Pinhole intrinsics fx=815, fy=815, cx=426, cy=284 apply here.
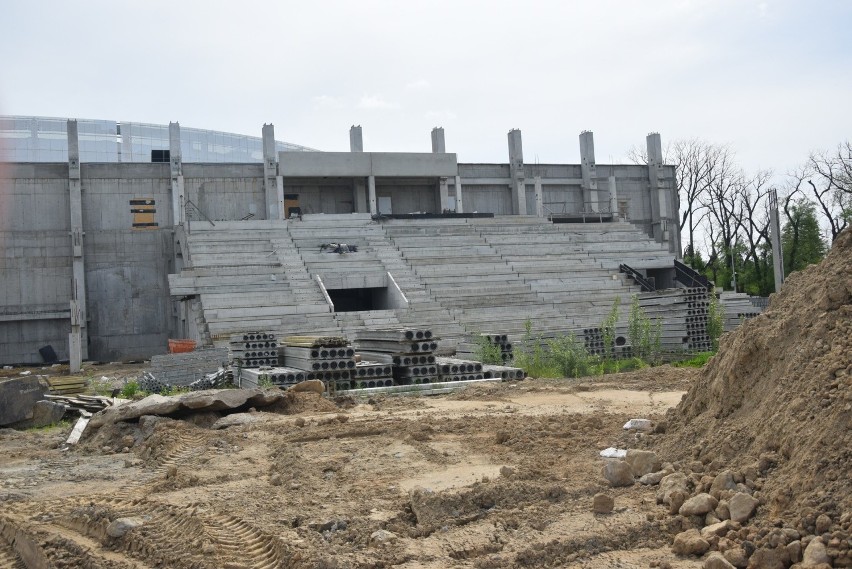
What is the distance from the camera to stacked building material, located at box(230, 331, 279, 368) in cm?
1858

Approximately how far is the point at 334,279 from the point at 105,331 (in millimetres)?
10448

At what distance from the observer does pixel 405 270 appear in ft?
93.6

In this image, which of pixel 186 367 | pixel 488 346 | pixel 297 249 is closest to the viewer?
pixel 488 346

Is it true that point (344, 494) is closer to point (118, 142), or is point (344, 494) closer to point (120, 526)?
point (120, 526)

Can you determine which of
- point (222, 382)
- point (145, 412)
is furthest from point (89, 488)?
point (222, 382)

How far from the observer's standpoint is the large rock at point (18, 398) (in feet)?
44.4

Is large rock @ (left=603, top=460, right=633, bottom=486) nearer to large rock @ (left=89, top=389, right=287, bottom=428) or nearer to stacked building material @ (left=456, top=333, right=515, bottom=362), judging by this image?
large rock @ (left=89, top=389, right=287, bottom=428)

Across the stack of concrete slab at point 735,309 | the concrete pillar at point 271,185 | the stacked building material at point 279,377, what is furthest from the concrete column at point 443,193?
the stacked building material at point 279,377

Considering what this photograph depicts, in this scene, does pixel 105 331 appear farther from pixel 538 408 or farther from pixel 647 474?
pixel 647 474

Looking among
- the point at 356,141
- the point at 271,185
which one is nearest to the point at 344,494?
the point at 271,185

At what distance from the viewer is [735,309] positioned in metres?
27.8

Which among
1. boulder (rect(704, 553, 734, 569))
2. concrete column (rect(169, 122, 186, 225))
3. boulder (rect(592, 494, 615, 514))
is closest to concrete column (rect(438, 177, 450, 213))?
concrete column (rect(169, 122, 186, 225))

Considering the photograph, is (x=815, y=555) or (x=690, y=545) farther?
(x=690, y=545)

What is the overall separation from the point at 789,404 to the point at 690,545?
1474 millimetres
